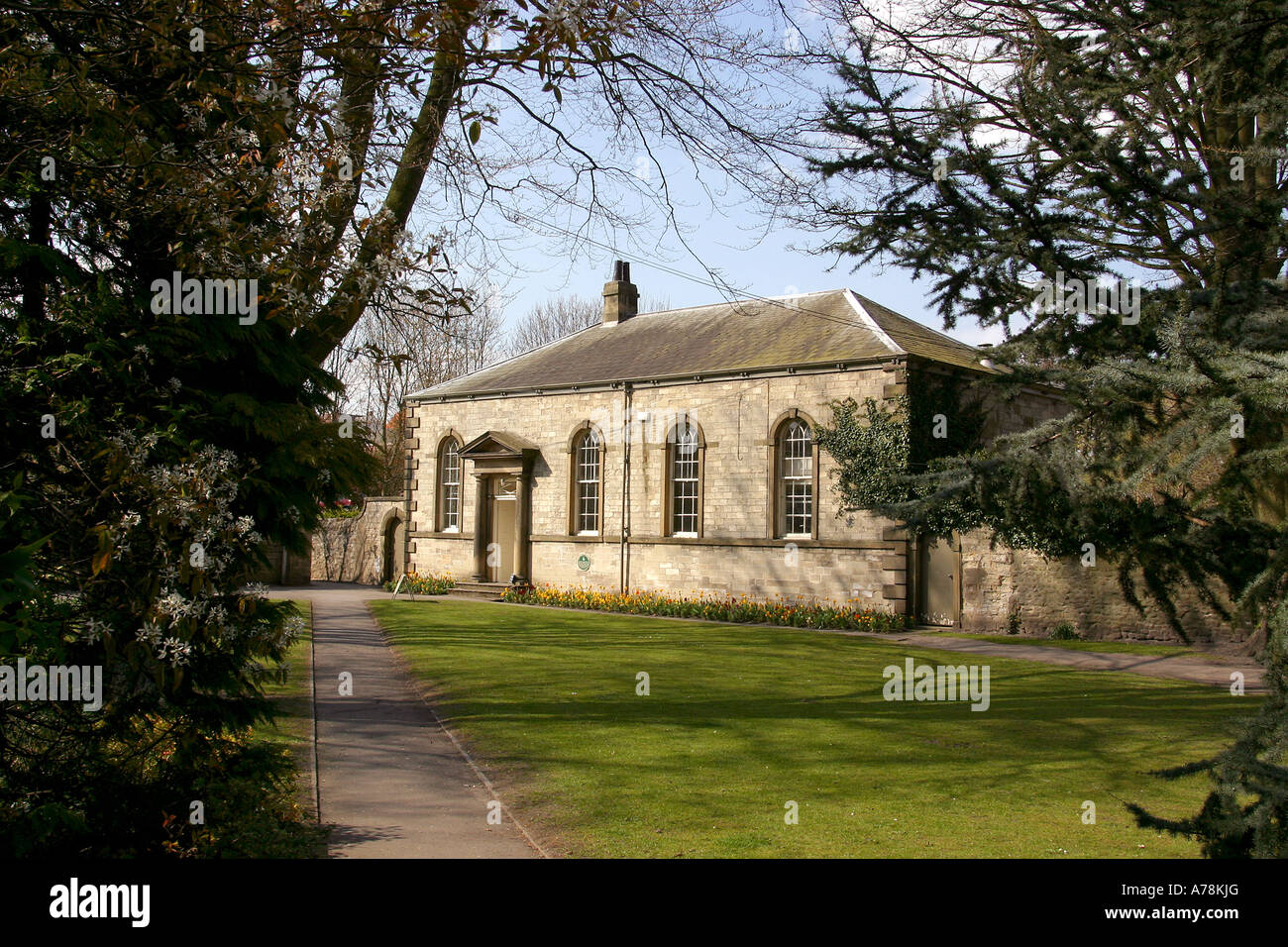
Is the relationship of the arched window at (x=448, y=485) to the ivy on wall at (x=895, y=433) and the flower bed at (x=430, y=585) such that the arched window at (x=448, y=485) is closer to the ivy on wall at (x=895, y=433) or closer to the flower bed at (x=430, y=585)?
the flower bed at (x=430, y=585)

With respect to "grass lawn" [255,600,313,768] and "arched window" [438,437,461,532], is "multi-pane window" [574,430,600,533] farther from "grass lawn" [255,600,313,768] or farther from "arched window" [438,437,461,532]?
"grass lawn" [255,600,313,768]

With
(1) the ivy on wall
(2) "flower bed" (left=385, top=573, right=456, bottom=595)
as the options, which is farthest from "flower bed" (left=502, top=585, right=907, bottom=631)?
(2) "flower bed" (left=385, top=573, right=456, bottom=595)

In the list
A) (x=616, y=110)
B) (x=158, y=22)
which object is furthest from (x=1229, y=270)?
(x=158, y=22)

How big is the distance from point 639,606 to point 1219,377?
20481 mm

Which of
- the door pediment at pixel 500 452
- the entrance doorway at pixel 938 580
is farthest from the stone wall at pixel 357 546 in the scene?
the entrance doorway at pixel 938 580

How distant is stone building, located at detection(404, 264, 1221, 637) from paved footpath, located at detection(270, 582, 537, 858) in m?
12.1

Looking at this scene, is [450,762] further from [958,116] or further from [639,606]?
[639,606]

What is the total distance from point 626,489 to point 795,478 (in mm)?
5171

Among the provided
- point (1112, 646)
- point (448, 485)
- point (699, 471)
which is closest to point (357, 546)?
point (448, 485)

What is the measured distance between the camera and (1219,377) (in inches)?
207

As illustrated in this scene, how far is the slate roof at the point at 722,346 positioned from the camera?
23656 mm

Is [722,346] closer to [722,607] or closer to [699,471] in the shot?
[699,471]

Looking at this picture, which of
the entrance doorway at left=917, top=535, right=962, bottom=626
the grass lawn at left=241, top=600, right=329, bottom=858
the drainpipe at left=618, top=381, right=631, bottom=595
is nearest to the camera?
the grass lawn at left=241, top=600, right=329, bottom=858

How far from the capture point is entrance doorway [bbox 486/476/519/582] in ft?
96.8
